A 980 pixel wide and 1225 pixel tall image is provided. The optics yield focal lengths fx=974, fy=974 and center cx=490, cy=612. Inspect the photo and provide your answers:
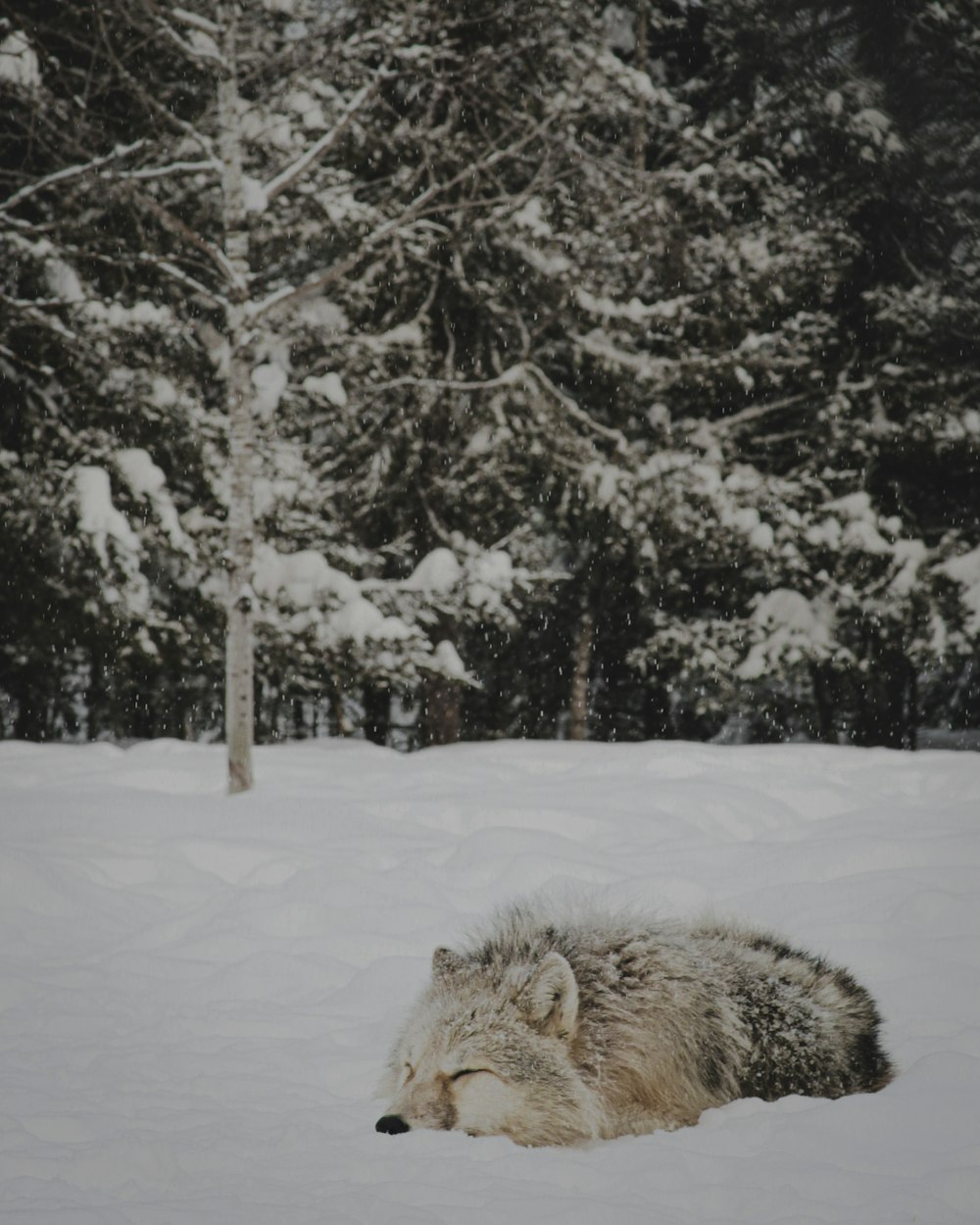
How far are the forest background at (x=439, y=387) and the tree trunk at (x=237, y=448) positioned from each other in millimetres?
40

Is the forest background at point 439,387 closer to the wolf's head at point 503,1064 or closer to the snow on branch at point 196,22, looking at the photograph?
the snow on branch at point 196,22

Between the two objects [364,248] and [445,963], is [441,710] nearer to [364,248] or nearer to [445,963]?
[364,248]

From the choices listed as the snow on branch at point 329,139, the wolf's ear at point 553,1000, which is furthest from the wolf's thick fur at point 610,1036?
the snow on branch at point 329,139

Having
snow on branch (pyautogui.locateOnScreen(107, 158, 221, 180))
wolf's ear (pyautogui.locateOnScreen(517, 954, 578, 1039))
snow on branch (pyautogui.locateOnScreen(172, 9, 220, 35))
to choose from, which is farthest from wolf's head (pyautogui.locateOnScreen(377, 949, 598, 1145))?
snow on branch (pyautogui.locateOnScreen(172, 9, 220, 35))

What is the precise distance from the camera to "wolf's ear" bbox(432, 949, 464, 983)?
269 cm

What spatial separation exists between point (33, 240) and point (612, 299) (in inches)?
274

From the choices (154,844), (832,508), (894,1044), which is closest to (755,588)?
(832,508)

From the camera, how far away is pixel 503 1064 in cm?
233

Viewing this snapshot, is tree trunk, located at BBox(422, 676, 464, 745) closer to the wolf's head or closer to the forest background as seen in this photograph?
the forest background

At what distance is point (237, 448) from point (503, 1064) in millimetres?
5930

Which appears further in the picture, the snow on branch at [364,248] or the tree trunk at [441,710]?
the tree trunk at [441,710]

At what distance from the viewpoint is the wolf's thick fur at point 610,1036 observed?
7.61 feet

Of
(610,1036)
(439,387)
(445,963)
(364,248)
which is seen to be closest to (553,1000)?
(610,1036)

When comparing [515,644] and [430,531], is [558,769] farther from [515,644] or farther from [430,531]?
[515,644]
